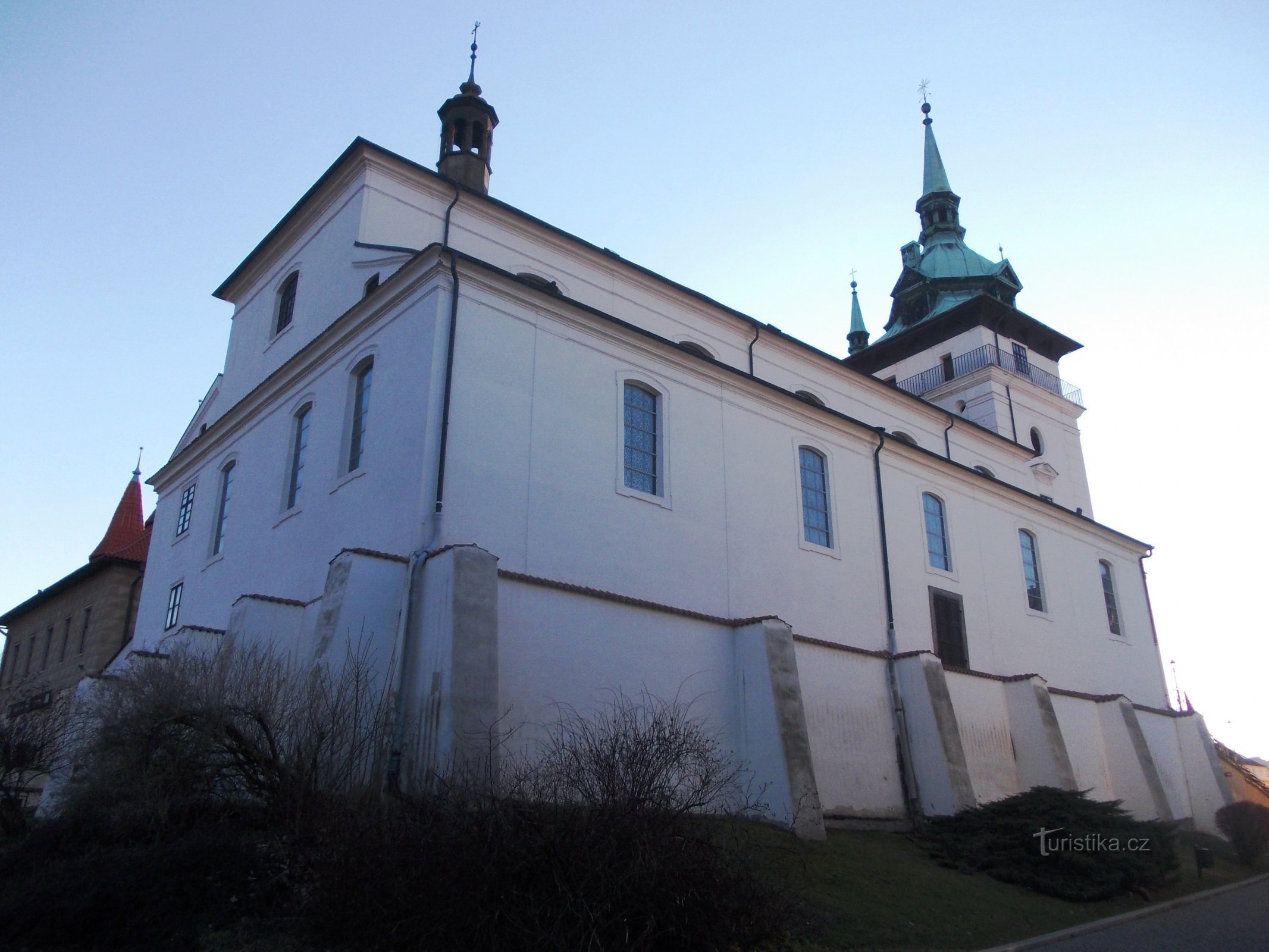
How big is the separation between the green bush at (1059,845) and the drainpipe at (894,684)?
0.97 m

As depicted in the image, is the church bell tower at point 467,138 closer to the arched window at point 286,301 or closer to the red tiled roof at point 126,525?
the arched window at point 286,301

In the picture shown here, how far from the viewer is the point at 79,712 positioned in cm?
1190

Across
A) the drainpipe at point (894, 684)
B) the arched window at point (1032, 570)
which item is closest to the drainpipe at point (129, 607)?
the drainpipe at point (894, 684)

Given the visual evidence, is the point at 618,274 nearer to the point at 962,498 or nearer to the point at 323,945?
the point at 962,498

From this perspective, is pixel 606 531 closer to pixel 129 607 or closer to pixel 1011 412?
pixel 129 607

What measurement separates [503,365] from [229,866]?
827 cm

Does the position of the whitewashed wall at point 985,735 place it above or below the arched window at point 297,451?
below

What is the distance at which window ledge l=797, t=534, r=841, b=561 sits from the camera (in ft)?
61.1

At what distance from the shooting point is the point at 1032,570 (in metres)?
24.8

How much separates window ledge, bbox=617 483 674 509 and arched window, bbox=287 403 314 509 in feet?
17.3

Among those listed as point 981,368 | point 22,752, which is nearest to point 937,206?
point 981,368

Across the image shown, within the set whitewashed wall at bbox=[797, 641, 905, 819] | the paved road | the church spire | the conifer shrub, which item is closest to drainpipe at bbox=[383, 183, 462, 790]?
whitewashed wall at bbox=[797, 641, 905, 819]

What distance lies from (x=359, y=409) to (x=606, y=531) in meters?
4.34

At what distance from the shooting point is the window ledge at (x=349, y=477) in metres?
15.3
